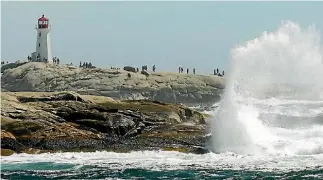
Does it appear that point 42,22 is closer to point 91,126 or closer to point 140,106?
point 140,106

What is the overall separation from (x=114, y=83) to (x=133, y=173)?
77.2 metres

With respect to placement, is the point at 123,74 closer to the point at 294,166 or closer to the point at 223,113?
the point at 223,113

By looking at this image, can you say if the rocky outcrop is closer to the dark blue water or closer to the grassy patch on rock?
the grassy patch on rock

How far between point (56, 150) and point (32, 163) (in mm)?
5011

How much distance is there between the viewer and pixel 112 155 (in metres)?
48.7

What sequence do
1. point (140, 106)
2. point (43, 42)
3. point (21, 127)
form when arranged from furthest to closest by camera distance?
point (43, 42) < point (140, 106) < point (21, 127)

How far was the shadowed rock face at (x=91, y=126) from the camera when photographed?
169 ft

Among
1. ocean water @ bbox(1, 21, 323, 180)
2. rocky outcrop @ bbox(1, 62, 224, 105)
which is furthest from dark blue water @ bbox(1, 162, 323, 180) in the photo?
rocky outcrop @ bbox(1, 62, 224, 105)

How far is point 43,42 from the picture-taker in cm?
13338

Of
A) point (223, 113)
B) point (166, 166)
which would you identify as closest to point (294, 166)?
point (166, 166)

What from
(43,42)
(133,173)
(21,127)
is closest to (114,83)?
(43,42)

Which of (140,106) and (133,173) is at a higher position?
(140,106)

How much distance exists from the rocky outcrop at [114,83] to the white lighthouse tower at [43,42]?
6.95m

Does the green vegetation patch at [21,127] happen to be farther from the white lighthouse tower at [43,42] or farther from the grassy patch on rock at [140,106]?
the white lighthouse tower at [43,42]
